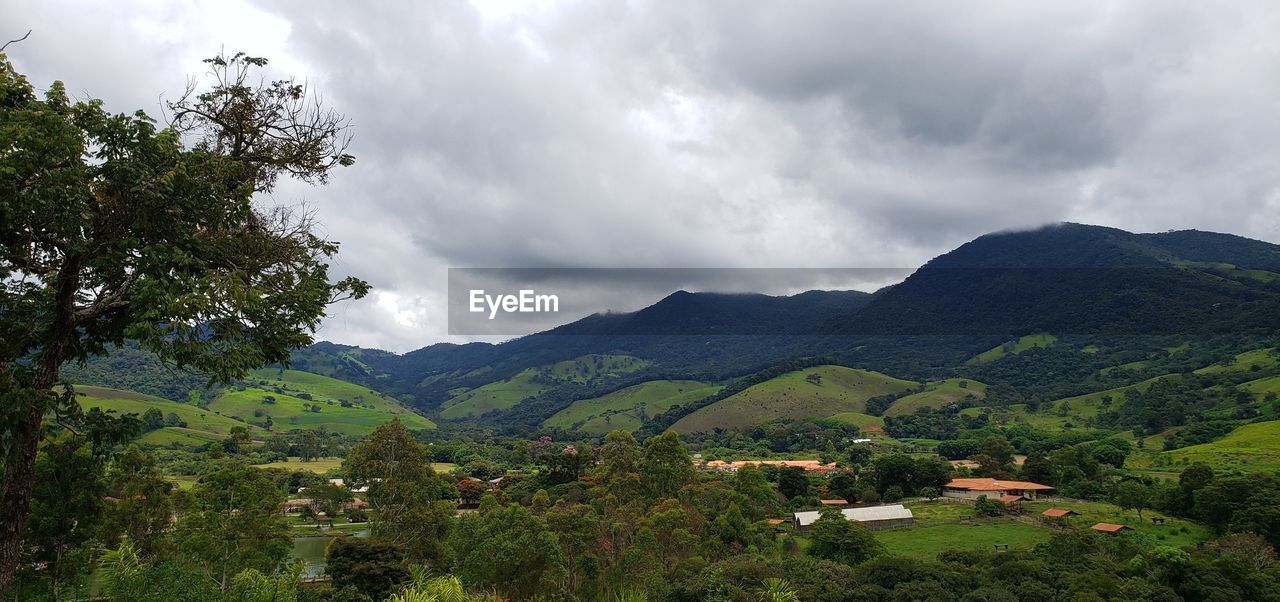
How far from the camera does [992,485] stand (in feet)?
203

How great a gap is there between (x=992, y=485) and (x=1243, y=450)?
101 feet

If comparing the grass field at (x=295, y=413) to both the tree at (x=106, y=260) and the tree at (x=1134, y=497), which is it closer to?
the tree at (x=1134, y=497)

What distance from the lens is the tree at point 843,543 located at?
39562 mm

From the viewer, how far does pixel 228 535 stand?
22.0 meters

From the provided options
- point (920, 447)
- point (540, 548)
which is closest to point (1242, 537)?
point (540, 548)

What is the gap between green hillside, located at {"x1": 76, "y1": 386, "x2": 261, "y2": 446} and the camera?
3979 inches

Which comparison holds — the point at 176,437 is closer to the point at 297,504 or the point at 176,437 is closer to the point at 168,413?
the point at 168,413

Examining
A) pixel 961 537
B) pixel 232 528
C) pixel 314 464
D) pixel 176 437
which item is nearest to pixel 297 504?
pixel 314 464

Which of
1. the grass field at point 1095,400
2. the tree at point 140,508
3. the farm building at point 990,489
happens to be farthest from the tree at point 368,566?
the grass field at point 1095,400

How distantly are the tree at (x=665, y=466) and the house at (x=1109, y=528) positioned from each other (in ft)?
102

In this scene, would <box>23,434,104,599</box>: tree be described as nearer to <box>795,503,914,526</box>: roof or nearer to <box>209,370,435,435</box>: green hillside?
<box>795,503,914,526</box>: roof

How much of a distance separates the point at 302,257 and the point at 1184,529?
196ft

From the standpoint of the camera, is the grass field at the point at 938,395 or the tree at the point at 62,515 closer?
the tree at the point at 62,515

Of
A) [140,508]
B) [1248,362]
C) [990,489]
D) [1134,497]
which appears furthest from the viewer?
[1248,362]
